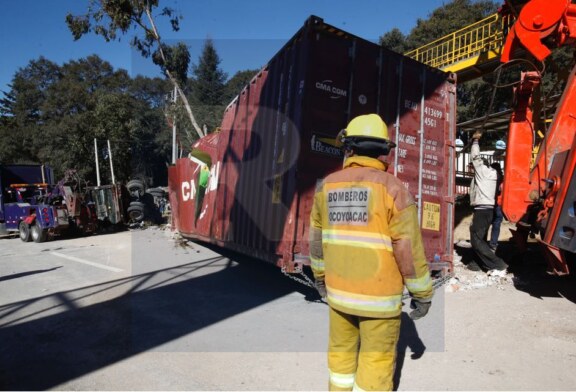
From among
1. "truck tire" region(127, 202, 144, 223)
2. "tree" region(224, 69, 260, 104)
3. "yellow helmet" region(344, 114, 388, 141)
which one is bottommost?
"truck tire" region(127, 202, 144, 223)

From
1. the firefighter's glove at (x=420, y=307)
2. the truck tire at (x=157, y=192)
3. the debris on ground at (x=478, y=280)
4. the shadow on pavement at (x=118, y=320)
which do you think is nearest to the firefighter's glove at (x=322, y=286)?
the firefighter's glove at (x=420, y=307)

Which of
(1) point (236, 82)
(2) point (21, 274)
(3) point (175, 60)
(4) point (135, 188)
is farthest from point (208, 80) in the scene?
(2) point (21, 274)

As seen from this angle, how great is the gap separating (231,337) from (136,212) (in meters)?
12.6

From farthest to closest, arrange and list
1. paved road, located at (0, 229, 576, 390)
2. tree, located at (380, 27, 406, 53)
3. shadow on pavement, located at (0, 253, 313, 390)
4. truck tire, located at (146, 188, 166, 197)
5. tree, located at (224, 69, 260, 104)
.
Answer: tree, located at (224, 69, 260, 104) → tree, located at (380, 27, 406, 53) → truck tire, located at (146, 188, 166, 197) → shadow on pavement, located at (0, 253, 313, 390) → paved road, located at (0, 229, 576, 390)

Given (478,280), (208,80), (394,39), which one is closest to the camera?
(478,280)

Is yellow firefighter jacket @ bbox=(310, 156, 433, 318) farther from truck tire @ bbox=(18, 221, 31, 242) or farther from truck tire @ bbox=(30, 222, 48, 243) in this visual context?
truck tire @ bbox=(18, 221, 31, 242)

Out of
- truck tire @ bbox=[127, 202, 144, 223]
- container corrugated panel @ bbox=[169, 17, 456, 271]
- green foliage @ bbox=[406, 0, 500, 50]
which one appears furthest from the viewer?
green foliage @ bbox=[406, 0, 500, 50]

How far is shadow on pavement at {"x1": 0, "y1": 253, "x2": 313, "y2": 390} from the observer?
10.7 ft

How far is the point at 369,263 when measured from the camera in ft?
6.93

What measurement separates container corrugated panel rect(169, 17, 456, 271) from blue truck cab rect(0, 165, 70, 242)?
26.6 feet

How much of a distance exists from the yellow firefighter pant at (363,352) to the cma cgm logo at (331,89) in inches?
108

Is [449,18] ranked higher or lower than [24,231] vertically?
higher

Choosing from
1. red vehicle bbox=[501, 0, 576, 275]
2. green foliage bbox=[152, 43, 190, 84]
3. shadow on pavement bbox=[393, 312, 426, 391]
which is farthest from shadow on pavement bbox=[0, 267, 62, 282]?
green foliage bbox=[152, 43, 190, 84]

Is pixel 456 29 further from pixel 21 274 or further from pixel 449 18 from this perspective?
pixel 21 274
